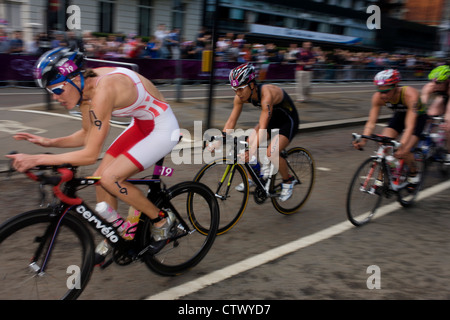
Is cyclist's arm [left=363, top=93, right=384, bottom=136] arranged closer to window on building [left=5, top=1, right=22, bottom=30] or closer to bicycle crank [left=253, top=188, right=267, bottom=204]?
bicycle crank [left=253, top=188, right=267, bottom=204]

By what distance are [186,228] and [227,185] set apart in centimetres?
100

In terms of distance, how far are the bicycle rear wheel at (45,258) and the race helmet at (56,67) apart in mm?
897

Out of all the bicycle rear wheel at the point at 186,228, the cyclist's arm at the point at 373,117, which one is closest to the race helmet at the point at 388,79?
the cyclist's arm at the point at 373,117

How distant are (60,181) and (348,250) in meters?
3.03

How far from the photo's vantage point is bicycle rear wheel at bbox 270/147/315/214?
545cm

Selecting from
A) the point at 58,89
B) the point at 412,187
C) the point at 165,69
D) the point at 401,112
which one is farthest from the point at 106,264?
the point at 165,69

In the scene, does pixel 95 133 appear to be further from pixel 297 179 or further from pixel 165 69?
pixel 165 69

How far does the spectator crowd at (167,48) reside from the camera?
563 inches

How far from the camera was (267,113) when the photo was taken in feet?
16.2

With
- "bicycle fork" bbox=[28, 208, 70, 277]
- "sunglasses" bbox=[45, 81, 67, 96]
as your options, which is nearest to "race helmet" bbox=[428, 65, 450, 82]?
"sunglasses" bbox=[45, 81, 67, 96]

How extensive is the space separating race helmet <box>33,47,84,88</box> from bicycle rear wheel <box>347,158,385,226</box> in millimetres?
3523

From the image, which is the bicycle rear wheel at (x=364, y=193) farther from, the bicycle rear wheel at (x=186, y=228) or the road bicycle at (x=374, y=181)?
the bicycle rear wheel at (x=186, y=228)

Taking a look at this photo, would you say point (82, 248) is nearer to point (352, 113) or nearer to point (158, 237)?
point (158, 237)

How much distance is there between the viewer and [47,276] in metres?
3.18
